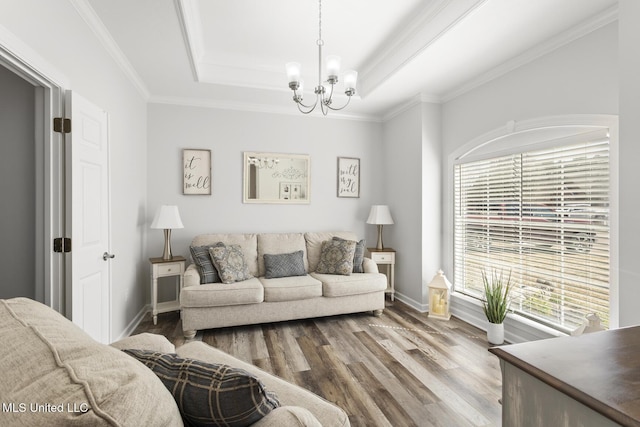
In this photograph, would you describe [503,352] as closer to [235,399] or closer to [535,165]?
[235,399]

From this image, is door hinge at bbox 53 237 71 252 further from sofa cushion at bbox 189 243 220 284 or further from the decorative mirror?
the decorative mirror

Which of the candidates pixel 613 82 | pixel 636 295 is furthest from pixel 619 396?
pixel 613 82

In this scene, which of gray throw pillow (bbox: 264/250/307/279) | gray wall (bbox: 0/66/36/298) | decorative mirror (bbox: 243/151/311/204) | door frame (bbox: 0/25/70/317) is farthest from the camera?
decorative mirror (bbox: 243/151/311/204)

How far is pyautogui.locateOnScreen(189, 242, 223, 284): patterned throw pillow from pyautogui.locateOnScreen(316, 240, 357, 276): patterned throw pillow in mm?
1254

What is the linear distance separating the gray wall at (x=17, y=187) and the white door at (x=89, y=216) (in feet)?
0.92

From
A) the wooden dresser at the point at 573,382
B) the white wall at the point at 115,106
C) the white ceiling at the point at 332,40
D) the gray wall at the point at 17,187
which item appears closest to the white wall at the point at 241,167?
the white wall at the point at 115,106

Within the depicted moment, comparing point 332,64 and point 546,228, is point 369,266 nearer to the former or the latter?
point 546,228

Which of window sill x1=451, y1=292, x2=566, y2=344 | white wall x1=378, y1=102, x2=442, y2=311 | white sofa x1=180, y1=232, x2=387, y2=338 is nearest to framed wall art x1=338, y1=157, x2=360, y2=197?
white wall x1=378, y1=102, x2=442, y2=311

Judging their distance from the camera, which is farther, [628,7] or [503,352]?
[628,7]

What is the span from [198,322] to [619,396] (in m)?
3.16

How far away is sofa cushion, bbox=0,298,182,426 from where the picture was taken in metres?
0.54

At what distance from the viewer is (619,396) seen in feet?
1.95

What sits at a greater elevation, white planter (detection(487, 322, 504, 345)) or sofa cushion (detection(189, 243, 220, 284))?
sofa cushion (detection(189, 243, 220, 284))

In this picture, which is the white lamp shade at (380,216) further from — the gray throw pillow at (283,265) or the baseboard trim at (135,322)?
the baseboard trim at (135,322)
